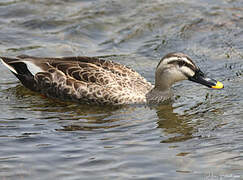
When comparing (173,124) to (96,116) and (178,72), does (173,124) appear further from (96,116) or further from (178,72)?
(96,116)

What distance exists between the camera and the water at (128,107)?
310 inches

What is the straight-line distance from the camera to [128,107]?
10883mm

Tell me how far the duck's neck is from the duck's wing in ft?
0.55

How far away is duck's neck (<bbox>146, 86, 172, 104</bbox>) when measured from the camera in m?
11.1

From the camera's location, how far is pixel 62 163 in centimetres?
791

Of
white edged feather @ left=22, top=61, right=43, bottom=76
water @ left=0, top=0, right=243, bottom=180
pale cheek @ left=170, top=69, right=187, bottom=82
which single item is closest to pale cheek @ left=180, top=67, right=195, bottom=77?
pale cheek @ left=170, top=69, right=187, bottom=82

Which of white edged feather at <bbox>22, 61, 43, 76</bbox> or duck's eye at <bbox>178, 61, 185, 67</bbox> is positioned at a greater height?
white edged feather at <bbox>22, 61, 43, 76</bbox>

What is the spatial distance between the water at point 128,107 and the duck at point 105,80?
0.21 m

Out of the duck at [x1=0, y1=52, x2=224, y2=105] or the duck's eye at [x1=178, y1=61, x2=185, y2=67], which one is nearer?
the duck's eye at [x1=178, y1=61, x2=185, y2=67]

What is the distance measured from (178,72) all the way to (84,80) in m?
1.80

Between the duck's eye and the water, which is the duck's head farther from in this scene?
→ the water

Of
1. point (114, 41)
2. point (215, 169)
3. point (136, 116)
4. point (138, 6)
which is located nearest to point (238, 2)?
point (138, 6)

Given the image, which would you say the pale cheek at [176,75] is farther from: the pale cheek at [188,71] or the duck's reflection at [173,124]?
the duck's reflection at [173,124]

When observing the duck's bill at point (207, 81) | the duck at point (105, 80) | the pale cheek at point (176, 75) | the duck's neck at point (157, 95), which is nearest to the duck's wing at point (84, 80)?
the duck at point (105, 80)
